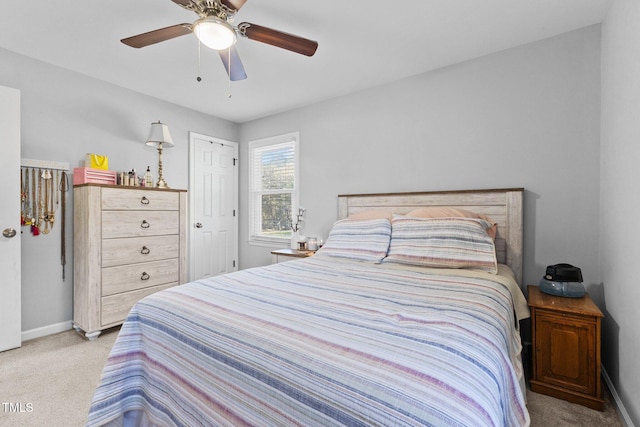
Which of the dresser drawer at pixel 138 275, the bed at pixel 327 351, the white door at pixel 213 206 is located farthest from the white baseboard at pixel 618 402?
the white door at pixel 213 206

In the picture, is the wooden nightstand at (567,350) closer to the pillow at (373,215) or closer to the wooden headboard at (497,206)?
the wooden headboard at (497,206)

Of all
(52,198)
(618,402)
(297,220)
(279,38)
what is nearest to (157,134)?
(52,198)

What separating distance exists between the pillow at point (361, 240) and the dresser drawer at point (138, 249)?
5.62 feet

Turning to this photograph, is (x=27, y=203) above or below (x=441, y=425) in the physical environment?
above

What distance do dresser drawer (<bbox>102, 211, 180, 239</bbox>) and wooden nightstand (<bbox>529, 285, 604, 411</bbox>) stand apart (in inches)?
130

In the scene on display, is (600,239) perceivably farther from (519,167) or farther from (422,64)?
(422,64)

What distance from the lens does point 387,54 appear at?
264 centimetres

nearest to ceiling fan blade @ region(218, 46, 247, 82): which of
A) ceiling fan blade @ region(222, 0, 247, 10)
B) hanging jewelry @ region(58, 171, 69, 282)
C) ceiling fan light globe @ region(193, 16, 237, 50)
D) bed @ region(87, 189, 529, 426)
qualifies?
ceiling fan light globe @ region(193, 16, 237, 50)

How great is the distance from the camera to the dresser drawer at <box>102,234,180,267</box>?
2.78 metres

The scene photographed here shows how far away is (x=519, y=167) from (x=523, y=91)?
631mm

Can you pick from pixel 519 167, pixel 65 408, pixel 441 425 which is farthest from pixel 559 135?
pixel 65 408

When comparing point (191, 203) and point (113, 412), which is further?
point (191, 203)

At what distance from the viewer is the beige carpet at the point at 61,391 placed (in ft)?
5.48

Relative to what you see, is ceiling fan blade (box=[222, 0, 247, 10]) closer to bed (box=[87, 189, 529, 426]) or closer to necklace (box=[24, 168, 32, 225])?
bed (box=[87, 189, 529, 426])
